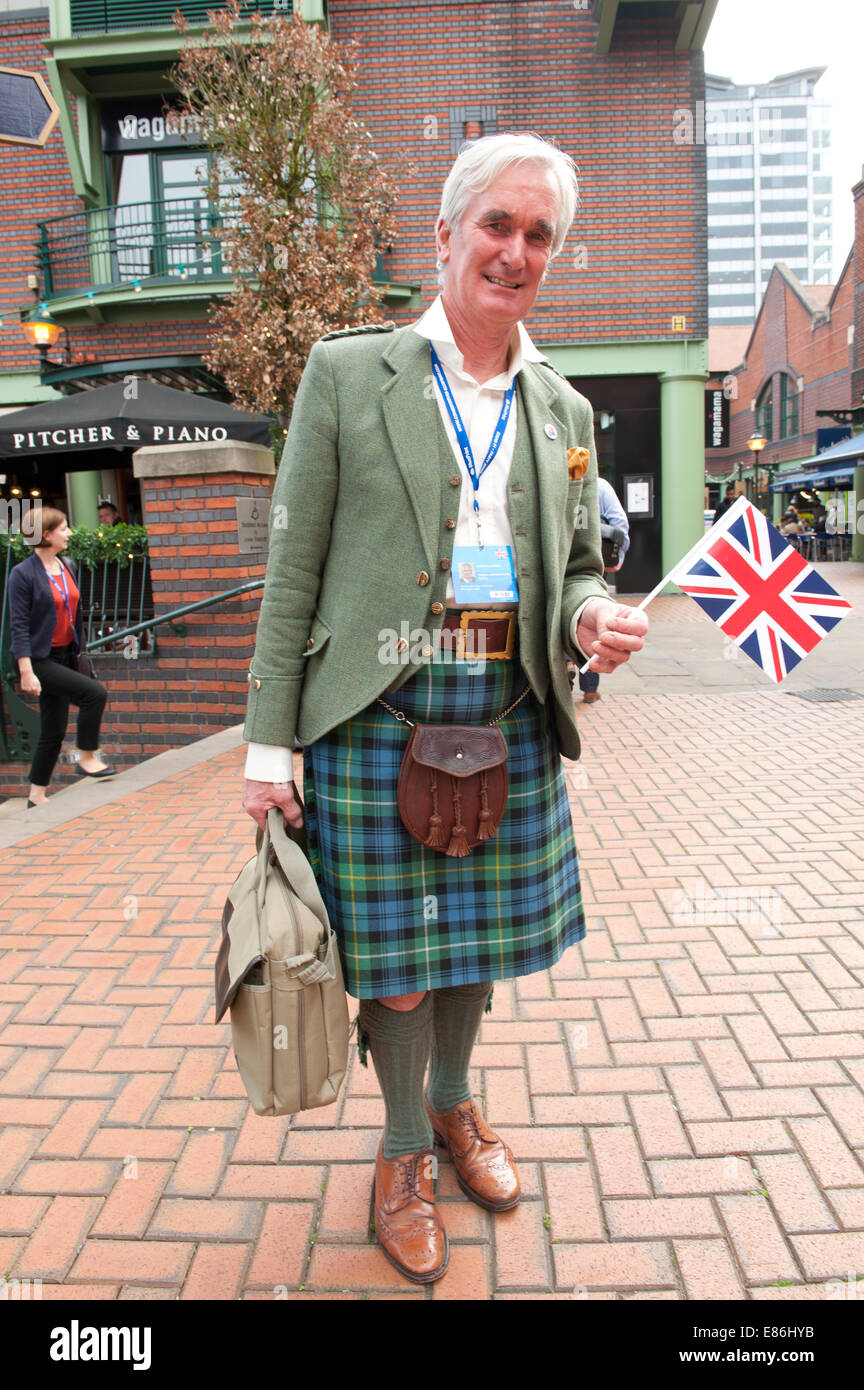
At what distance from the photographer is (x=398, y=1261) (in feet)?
6.52

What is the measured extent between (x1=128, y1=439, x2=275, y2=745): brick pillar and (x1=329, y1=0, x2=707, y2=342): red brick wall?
729 cm

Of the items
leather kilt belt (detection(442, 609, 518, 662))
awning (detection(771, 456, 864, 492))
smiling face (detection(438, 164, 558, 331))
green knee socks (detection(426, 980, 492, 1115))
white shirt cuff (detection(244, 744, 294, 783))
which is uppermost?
awning (detection(771, 456, 864, 492))

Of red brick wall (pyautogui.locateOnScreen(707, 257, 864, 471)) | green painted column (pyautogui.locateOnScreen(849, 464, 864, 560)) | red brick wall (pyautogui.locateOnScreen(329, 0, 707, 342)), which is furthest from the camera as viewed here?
red brick wall (pyautogui.locateOnScreen(707, 257, 864, 471))

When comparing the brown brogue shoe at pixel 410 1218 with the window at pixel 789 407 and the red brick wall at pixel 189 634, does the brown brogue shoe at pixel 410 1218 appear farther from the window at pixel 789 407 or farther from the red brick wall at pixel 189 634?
the window at pixel 789 407

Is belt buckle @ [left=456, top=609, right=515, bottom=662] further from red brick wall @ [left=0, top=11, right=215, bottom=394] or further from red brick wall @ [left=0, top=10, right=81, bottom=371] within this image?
red brick wall @ [left=0, top=10, right=81, bottom=371]

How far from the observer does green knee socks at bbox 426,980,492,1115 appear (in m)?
2.18

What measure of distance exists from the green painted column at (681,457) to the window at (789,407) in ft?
87.4

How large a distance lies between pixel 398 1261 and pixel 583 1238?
0.42m

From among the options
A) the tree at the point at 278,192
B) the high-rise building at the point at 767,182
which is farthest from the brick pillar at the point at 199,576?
the high-rise building at the point at 767,182

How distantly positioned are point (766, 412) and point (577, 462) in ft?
144

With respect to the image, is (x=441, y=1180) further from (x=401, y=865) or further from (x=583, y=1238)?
(x=401, y=865)

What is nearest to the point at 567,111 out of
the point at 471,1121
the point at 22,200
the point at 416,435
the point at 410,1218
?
the point at 22,200

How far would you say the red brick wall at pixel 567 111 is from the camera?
12.9 metres

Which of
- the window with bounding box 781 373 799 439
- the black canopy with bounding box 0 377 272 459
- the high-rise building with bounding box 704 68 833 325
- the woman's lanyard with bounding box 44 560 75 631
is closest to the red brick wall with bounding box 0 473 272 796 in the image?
the black canopy with bounding box 0 377 272 459
